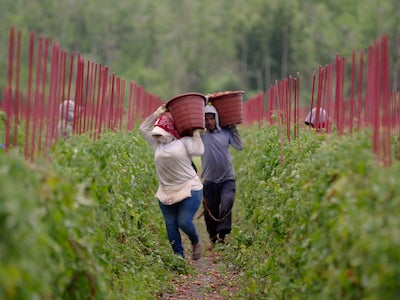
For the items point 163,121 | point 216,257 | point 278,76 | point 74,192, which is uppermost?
point 278,76

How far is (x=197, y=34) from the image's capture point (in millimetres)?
94625

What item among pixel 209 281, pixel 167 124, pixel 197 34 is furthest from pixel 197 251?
pixel 197 34

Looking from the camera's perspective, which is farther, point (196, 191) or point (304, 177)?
point (196, 191)

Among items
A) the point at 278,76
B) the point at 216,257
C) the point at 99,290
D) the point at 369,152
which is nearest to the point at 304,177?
the point at 369,152

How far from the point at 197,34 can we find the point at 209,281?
3407 inches

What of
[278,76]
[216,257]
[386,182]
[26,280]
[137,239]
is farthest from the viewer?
[278,76]

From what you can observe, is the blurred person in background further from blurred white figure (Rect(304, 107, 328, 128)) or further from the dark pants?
blurred white figure (Rect(304, 107, 328, 128))

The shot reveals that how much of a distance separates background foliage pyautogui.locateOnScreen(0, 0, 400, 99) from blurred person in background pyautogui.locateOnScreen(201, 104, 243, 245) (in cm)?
6188

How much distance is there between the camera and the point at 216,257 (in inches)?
426

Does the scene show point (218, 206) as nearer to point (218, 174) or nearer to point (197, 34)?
point (218, 174)

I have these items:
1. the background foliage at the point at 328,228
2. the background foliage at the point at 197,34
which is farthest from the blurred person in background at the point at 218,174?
the background foliage at the point at 197,34

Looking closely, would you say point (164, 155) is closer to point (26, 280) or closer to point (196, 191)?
point (196, 191)

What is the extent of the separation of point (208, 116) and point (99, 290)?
17.9 ft

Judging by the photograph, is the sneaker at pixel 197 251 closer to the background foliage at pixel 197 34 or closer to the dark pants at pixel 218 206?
the dark pants at pixel 218 206
